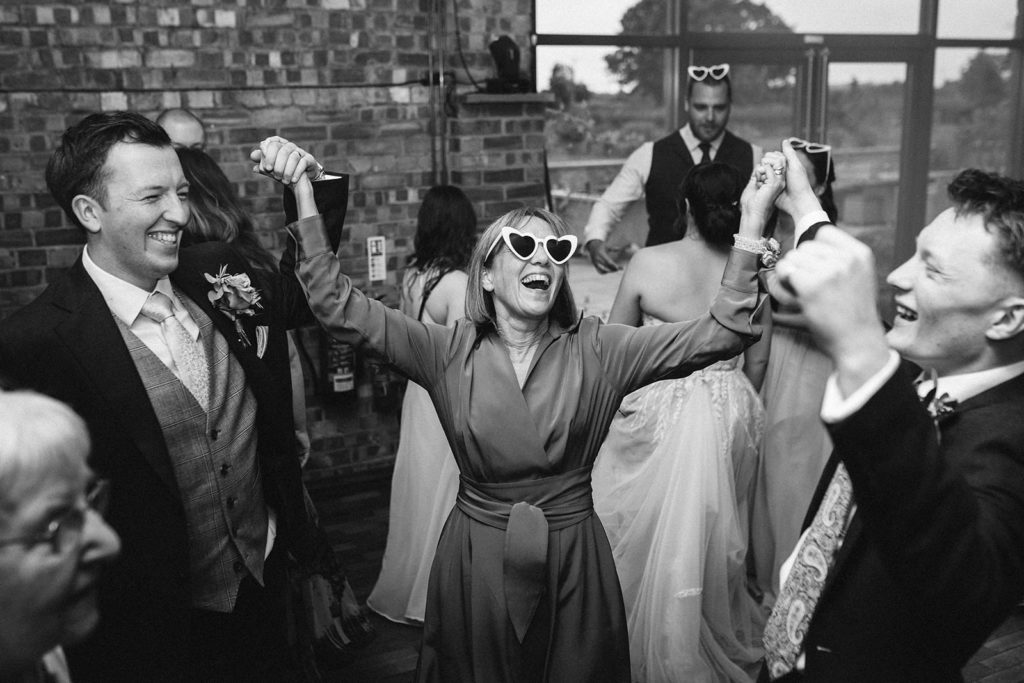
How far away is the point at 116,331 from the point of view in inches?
84.2

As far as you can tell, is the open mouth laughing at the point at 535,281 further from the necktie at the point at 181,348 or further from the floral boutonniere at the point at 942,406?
the floral boutonniere at the point at 942,406

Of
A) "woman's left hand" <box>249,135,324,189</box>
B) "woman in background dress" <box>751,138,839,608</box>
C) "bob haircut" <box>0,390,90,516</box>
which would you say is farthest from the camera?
"woman in background dress" <box>751,138,839,608</box>

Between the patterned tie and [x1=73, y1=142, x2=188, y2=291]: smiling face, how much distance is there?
1620 mm

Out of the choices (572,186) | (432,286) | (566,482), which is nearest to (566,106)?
(572,186)

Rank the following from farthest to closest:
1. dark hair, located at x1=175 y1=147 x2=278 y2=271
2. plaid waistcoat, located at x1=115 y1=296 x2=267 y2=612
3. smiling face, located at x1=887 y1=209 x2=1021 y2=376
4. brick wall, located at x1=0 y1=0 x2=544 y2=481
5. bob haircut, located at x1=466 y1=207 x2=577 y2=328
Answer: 1. brick wall, located at x1=0 y1=0 x2=544 y2=481
2. dark hair, located at x1=175 y1=147 x2=278 y2=271
3. bob haircut, located at x1=466 y1=207 x2=577 y2=328
4. plaid waistcoat, located at x1=115 y1=296 x2=267 y2=612
5. smiling face, located at x1=887 y1=209 x2=1021 y2=376

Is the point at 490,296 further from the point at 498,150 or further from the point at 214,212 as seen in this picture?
the point at 498,150

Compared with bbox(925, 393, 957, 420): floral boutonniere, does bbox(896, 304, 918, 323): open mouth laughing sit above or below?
above

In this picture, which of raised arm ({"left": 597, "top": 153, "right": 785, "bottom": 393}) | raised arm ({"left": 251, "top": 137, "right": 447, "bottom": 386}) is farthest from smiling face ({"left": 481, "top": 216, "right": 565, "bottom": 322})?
raised arm ({"left": 251, "top": 137, "right": 447, "bottom": 386})

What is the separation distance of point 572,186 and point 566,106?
0.51 meters

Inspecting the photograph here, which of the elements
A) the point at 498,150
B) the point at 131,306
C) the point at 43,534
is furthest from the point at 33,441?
the point at 498,150

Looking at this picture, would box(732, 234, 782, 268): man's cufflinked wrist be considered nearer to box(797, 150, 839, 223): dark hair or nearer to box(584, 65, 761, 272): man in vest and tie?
box(797, 150, 839, 223): dark hair

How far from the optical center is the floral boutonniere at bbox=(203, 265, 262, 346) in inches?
95.7

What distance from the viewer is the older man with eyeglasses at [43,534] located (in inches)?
42.2

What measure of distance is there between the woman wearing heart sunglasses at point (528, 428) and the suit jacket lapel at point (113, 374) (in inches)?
18.4
